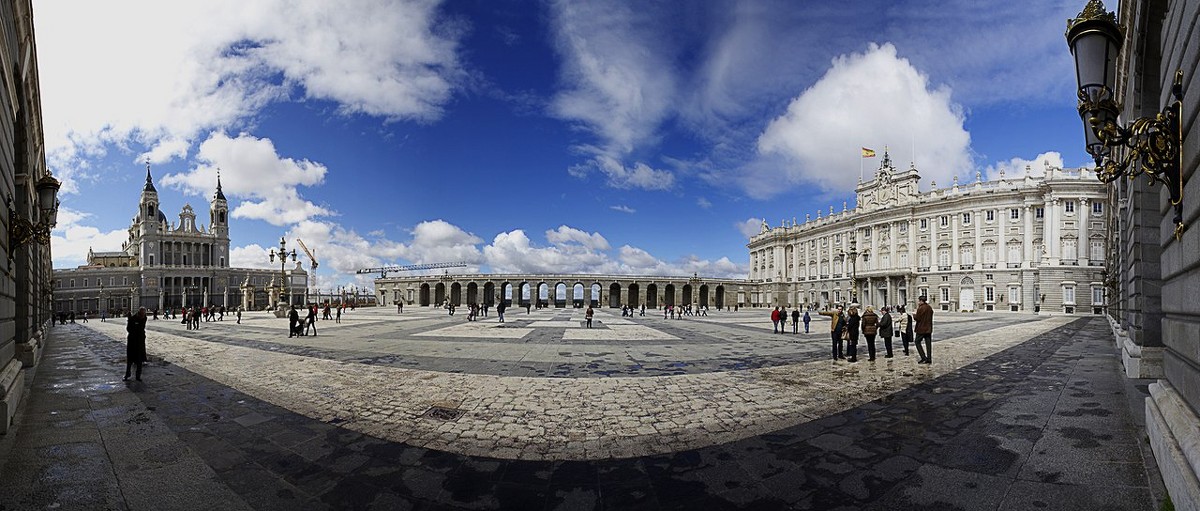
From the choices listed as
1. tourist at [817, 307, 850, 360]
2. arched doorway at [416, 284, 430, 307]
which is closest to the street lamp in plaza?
tourist at [817, 307, 850, 360]

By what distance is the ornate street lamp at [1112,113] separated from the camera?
3.60 m

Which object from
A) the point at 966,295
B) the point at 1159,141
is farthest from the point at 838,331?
the point at 966,295

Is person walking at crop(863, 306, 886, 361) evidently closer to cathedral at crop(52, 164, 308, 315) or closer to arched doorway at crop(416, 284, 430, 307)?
arched doorway at crop(416, 284, 430, 307)

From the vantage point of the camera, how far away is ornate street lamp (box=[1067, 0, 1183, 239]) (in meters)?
3.60

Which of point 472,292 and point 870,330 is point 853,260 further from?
point 472,292

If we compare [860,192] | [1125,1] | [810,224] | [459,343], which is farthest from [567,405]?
[810,224]

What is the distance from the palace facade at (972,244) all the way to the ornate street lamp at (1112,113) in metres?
33.9

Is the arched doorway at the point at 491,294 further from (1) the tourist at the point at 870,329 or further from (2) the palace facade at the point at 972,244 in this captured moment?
(1) the tourist at the point at 870,329

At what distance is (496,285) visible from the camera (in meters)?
77.7

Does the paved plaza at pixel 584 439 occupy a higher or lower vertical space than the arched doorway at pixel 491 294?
higher

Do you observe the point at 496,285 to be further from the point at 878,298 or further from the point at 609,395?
the point at 609,395

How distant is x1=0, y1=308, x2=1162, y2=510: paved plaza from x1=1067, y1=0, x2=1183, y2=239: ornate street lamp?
8.24 feet

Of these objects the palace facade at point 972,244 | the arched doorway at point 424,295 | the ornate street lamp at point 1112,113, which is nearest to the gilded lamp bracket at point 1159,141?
the ornate street lamp at point 1112,113

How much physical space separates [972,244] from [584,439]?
6459cm
